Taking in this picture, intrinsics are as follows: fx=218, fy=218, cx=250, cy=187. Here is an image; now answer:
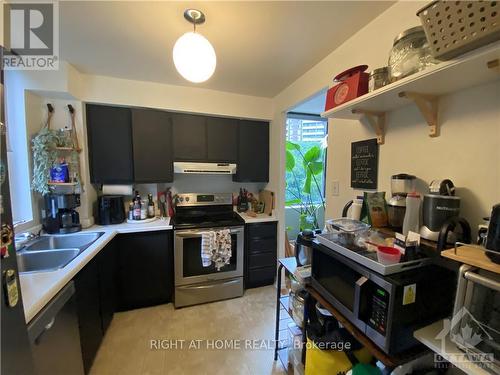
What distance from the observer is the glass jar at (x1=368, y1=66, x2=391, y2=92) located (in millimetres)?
1037

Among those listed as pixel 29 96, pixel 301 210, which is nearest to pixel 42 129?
pixel 29 96

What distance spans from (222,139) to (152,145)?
78 centimetres

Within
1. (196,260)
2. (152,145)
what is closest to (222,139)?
(152,145)

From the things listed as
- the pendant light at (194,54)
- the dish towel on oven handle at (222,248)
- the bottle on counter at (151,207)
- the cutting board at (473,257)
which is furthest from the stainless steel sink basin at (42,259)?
the cutting board at (473,257)

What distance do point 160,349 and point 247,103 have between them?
2593 millimetres

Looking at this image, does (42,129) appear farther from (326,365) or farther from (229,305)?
(326,365)

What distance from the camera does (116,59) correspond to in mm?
1829

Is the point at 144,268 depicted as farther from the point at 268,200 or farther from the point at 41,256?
the point at 268,200

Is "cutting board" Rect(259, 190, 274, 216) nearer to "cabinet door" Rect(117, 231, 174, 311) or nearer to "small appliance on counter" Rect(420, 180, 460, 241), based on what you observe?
"cabinet door" Rect(117, 231, 174, 311)

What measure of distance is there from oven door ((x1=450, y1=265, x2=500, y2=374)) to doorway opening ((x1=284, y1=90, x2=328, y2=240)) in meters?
2.57

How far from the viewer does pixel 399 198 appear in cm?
110

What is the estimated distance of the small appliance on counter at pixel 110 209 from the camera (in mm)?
2201

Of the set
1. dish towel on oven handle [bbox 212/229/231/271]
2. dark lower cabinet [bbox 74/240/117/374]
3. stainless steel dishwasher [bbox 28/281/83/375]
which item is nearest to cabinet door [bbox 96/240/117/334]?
dark lower cabinet [bbox 74/240/117/374]

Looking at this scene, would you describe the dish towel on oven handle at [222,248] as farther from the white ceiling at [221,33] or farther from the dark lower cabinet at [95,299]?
the white ceiling at [221,33]
